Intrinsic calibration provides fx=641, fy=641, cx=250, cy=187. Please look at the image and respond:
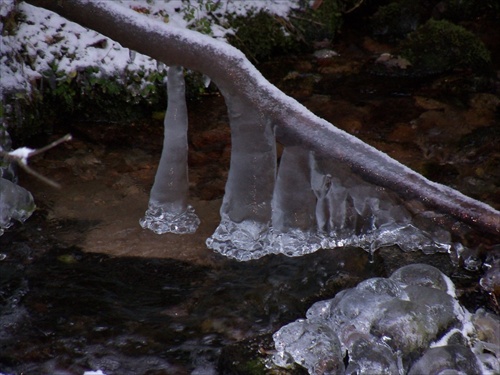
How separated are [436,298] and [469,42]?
440 cm

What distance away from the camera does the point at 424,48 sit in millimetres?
7098

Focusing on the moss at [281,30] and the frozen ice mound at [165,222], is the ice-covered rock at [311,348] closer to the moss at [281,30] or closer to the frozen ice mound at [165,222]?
the frozen ice mound at [165,222]

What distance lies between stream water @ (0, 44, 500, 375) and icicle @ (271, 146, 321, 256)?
11 cm

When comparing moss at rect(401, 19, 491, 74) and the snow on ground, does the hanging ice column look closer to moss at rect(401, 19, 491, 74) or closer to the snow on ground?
the snow on ground

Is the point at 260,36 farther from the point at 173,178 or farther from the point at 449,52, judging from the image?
the point at 173,178

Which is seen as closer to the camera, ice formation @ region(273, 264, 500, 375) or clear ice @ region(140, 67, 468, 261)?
ice formation @ region(273, 264, 500, 375)

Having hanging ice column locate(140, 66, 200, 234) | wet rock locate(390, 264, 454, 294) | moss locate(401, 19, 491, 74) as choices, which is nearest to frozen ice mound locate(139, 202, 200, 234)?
hanging ice column locate(140, 66, 200, 234)

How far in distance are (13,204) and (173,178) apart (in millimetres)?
1148

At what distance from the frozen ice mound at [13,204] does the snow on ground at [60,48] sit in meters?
1.08

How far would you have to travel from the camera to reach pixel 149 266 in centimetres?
406

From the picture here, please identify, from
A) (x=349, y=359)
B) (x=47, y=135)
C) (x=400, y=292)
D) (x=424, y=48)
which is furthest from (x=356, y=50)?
(x=349, y=359)

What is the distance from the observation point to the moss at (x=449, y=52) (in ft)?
23.0

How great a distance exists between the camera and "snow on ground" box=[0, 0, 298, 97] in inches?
212

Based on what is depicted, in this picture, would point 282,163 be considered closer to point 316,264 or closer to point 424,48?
point 316,264
